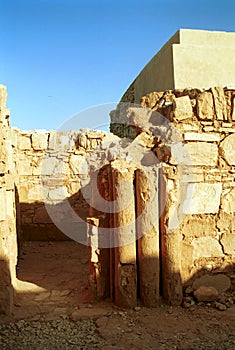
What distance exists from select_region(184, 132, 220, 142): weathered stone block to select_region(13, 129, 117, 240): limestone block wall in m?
3.83

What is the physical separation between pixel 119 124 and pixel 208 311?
306 inches

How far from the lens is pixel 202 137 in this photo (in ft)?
13.1

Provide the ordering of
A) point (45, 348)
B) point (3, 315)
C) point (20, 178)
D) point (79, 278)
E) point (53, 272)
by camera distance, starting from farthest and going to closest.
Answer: point (20, 178), point (53, 272), point (79, 278), point (3, 315), point (45, 348)

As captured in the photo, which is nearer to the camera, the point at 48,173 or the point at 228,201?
the point at 228,201

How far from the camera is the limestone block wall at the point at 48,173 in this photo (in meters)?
7.50

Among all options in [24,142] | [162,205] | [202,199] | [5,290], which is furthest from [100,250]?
[24,142]

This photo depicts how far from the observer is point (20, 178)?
746 cm

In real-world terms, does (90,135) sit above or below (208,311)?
above

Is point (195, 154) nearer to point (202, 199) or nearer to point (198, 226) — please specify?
point (202, 199)

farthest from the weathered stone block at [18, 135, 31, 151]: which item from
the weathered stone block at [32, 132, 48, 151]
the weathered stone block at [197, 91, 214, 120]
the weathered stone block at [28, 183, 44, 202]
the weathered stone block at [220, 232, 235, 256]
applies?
the weathered stone block at [220, 232, 235, 256]

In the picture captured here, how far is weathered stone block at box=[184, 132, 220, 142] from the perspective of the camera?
3955mm

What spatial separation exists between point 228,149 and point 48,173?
466cm

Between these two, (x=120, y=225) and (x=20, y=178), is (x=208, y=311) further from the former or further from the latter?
(x=20, y=178)

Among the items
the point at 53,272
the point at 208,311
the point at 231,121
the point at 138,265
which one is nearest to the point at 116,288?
the point at 138,265
